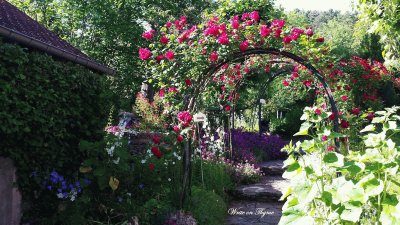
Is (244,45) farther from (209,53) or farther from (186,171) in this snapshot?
(186,171)

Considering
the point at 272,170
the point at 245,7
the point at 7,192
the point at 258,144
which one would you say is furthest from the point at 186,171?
the point at 245,7

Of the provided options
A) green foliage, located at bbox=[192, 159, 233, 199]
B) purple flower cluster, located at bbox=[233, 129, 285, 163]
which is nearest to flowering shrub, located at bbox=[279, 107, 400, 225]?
green foliage, located at bbox=[192, 159, 233, 199]

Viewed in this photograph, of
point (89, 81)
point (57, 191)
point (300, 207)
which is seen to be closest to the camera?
point (300, 207)

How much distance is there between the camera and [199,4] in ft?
48.8

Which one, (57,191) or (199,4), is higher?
(199,4)

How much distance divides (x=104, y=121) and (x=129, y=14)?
898cm

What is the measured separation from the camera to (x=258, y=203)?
6152 mm

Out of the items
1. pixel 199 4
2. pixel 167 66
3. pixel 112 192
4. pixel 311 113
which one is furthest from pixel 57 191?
pixel 199 4

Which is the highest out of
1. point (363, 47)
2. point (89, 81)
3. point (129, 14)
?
point (129, 14)

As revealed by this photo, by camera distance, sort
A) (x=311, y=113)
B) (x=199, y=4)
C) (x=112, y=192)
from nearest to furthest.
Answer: (x=311, y=113) → (x=112, y=192) → (x=199, y=4)

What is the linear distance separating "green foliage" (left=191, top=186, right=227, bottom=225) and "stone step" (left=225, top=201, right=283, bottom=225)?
21 centimetres

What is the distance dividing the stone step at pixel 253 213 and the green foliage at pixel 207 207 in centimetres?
21

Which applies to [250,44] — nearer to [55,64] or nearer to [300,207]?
[55,64]

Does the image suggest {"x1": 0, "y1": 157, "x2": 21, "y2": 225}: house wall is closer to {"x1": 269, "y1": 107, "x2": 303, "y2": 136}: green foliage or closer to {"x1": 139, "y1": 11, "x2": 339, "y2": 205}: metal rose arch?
{"x1": 139, "y1": 11, "x2": 339, "y2": 205}: metal rose arch
